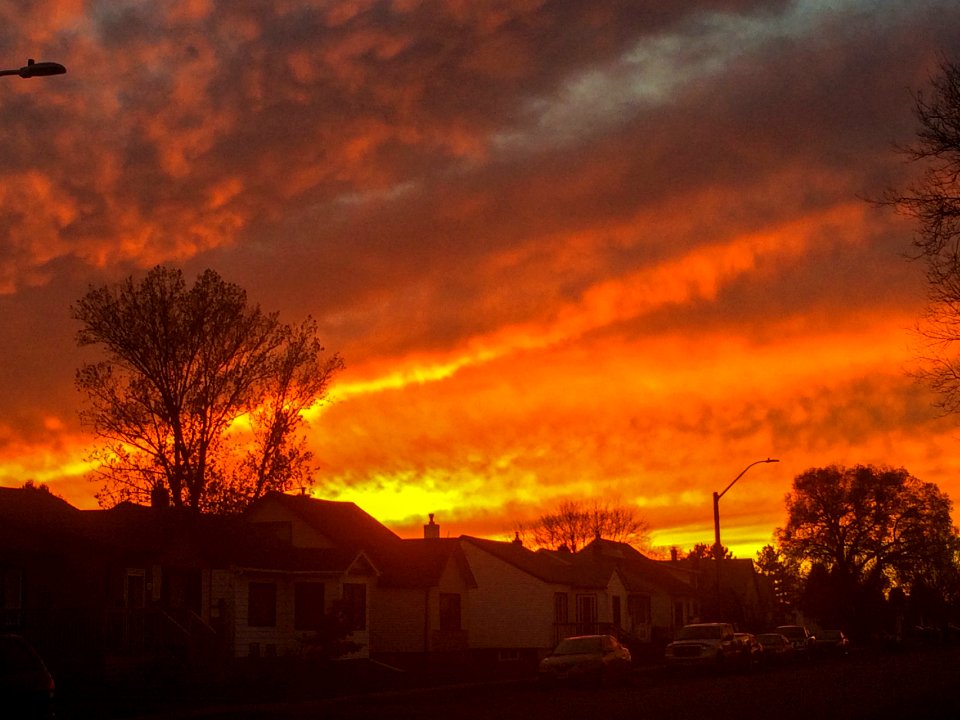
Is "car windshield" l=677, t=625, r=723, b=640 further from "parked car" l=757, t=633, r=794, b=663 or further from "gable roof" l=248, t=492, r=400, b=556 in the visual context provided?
"gable roof" l=248, t=492, r=400, b=556

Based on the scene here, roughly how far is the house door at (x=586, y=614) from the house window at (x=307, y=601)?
65.0 feet

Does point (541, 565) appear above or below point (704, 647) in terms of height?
above

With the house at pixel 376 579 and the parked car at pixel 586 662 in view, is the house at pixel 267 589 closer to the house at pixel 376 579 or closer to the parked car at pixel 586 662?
the house at pixel 376 579

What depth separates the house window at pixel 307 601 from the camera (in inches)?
1769

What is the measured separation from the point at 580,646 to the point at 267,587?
13711 mm

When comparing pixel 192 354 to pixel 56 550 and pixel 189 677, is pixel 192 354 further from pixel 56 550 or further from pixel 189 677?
pixel 189 677

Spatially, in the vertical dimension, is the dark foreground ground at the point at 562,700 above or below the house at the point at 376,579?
below

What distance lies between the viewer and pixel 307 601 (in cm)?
4519

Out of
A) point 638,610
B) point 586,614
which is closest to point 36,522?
point 586,614

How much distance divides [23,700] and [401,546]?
39.6 metres

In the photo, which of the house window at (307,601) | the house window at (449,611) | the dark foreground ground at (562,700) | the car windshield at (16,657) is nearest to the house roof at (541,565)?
the house window at (449,611)

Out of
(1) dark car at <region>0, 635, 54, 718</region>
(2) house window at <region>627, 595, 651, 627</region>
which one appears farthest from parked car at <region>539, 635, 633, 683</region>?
(2) house window at <region>627, 595, 651, 627</region>

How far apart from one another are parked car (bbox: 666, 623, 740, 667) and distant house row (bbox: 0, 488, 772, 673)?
11.1 m

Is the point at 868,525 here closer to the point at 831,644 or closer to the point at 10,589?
the point at 831,644
